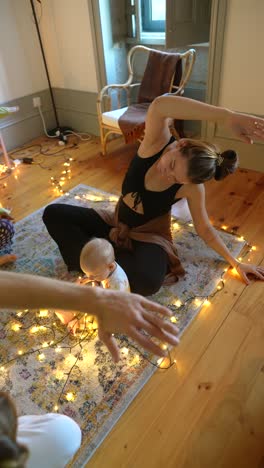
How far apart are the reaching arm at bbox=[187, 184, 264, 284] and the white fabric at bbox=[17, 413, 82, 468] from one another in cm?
109

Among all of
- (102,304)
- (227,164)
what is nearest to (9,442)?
(102,304)

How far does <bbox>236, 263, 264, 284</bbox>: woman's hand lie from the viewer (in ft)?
5.65

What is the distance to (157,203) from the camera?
5.19 feet

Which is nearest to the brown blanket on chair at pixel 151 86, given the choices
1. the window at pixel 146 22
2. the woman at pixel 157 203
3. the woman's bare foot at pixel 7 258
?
the window at pixel 146 22

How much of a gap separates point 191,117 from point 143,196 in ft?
1.38

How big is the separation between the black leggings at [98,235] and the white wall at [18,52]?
2080 millimetres

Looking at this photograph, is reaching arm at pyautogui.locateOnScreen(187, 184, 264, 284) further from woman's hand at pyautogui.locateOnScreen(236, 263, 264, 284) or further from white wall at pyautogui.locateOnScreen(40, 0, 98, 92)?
white wall at pyautogui.locateOnScreen(40, 0, 98, 92)

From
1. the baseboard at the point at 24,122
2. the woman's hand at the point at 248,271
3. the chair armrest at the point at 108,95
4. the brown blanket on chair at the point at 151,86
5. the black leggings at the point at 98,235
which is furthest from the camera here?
the baseboard at the point at 24,122

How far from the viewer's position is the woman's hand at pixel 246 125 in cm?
122

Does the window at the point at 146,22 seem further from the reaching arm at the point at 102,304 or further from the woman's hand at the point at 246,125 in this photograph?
the reaching arm at the point at 102,304

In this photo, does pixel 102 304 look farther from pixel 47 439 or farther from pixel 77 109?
pixel 77 109

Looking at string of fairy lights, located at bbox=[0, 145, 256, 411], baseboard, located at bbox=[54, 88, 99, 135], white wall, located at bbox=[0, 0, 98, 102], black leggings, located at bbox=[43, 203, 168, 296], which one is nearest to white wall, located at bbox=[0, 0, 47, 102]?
white wall, located at bbox=[0, 0, 98, 102]

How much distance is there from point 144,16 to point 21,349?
337cm

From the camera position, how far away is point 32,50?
3.29 metres
